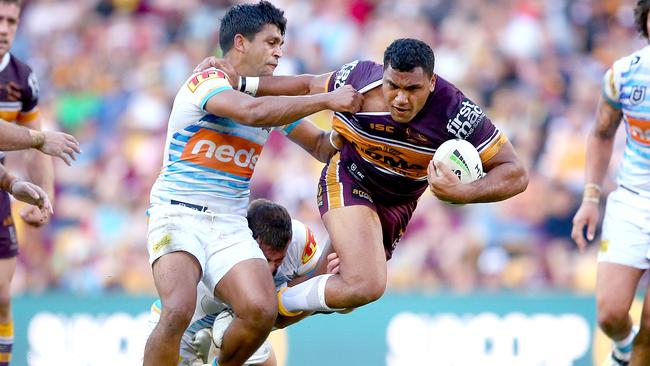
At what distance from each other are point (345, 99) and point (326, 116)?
7078 millimetres

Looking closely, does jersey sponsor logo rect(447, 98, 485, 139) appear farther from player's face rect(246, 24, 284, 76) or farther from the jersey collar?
the jersey collar

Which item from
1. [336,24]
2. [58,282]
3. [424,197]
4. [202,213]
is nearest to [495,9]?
[336,24]

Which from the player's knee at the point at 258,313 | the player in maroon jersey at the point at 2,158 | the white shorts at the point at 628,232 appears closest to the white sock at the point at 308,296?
the player's knee at the point at 258,313

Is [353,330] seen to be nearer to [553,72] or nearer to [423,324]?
[423,324]

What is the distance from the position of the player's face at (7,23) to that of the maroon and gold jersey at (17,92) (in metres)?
0.22

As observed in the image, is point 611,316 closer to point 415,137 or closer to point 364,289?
point 364,289

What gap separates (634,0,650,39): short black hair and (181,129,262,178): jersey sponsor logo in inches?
114

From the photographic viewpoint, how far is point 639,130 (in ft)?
26.4

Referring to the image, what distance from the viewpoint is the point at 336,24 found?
16.1m

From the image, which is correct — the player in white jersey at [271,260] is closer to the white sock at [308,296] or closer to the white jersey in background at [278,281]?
the white jersey in background at [278,281]

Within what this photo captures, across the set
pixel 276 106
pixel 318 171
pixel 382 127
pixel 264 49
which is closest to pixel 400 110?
pixel 382 127

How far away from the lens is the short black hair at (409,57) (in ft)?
24.3

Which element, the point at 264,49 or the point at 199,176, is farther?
the point at 264,49

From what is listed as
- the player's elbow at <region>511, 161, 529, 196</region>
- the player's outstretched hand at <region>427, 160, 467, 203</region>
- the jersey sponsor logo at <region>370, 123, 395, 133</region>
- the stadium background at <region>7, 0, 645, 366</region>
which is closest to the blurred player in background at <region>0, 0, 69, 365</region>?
the stadium background at <region>7, 0, 645, 366</region>
